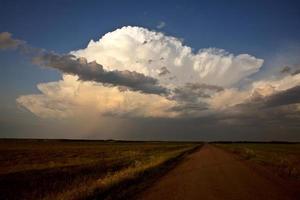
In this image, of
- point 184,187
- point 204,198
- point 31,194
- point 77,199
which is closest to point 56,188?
point 31,194

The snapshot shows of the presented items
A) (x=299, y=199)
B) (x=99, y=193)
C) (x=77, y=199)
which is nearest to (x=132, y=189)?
(x=99, y=193)

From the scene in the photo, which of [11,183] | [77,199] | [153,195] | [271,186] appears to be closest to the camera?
[77,199]

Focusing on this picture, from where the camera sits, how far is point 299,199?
12.1 m

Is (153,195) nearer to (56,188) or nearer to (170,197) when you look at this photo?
(170,197)

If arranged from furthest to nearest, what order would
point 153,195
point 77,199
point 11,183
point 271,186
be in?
point 11,183 < point 271,186 < point 153,195 < point 77,199

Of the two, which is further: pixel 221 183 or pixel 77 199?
pixel 221 183

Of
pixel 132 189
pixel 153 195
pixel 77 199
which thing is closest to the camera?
pixel 77 199

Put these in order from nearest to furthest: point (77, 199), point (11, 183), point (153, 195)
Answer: point (77, 199)
point (153, 195)
point (11, 183)

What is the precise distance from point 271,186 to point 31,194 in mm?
10983

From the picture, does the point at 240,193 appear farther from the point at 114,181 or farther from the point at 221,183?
the point at 114,181

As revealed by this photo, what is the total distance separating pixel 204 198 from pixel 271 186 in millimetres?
5121

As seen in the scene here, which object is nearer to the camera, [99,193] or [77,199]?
[77,199]

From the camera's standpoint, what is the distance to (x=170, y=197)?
12148mm

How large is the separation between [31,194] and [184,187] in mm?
6812
